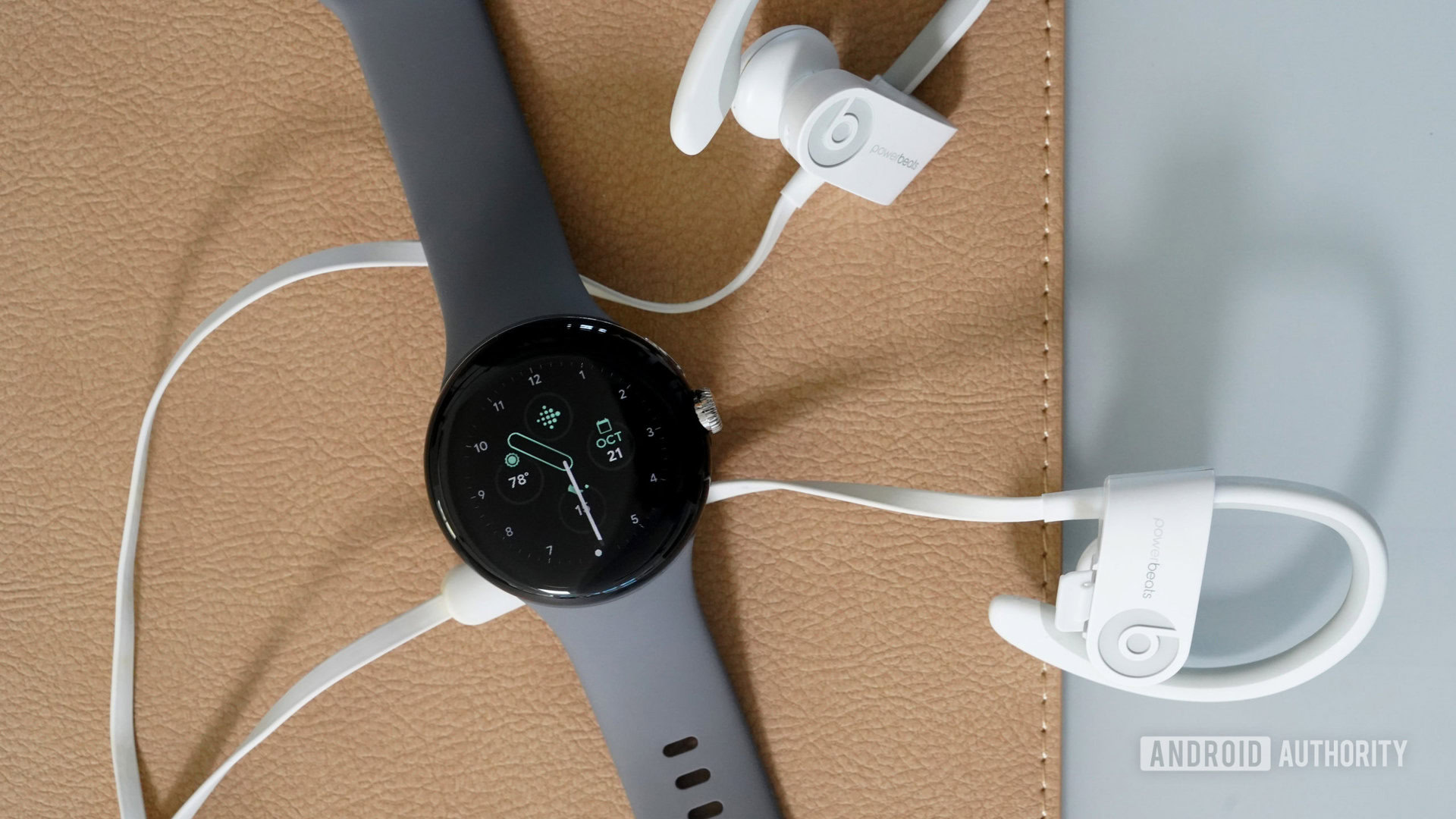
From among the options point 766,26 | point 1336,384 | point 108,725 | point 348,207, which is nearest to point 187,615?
point 108,725

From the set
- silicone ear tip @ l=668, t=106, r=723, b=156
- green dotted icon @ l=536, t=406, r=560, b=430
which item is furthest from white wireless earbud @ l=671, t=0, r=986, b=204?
green dotted icon @ l=536, t=406, r=560, b=430

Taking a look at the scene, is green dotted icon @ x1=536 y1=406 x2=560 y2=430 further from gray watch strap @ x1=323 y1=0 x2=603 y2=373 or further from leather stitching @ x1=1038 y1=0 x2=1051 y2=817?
leather stitching @ x1=1038 y1=0 x2=1051 y2=817

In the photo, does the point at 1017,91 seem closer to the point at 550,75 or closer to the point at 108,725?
the point at 550,75

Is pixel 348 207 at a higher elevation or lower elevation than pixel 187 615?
higher

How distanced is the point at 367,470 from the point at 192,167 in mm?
165

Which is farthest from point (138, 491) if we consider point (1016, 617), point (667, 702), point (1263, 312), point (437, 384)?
point (1263, 312)

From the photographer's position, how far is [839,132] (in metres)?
0.37

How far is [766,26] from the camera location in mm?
413

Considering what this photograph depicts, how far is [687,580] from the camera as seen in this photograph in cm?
40

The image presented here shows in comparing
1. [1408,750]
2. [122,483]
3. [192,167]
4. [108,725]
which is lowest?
[1408,750]

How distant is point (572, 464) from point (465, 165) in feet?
0.46

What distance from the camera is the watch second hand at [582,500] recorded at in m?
0.38

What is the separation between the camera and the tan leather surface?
41cm

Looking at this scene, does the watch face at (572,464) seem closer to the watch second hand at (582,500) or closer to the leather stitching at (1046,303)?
the watch second hand at (582,500)
